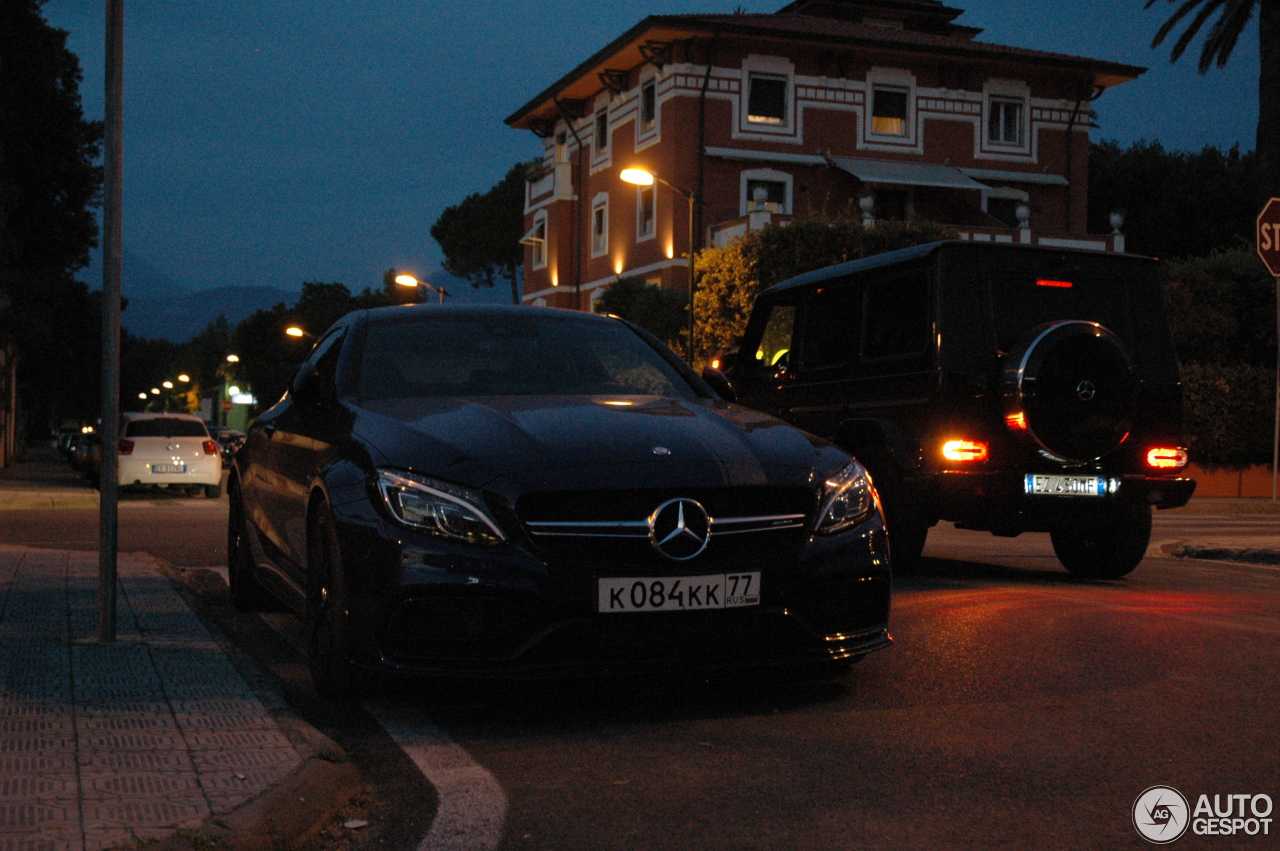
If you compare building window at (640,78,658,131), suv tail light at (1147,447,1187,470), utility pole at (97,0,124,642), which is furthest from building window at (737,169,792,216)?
utility pole at (97,0,124,642)

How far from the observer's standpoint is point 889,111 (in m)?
44.1

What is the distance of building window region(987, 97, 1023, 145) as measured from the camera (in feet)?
149

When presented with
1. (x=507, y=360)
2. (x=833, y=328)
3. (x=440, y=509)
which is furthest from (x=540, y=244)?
(x=440, y=509)

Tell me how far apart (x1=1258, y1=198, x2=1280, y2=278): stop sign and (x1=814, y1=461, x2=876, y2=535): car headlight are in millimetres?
13492

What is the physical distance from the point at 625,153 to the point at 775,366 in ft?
115

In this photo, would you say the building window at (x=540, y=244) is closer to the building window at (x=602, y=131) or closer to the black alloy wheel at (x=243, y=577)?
the building window at (x=602, y=131)

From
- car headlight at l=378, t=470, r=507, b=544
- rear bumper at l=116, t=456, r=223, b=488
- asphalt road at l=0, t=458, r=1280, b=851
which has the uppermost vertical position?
car headlight at l=378, t=470, r=507, b=544

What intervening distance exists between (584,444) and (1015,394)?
470 centimetres

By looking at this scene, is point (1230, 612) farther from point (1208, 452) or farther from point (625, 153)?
point (625, 153)

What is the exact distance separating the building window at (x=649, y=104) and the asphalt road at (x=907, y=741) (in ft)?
120

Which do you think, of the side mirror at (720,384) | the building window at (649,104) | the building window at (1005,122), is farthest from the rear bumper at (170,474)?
the building window at (1005,122)

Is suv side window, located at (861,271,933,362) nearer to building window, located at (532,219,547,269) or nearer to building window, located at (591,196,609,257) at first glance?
building window, located at (591,196,609,257)

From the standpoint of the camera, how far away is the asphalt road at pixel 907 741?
12.7 ft

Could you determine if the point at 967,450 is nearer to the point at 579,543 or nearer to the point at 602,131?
the point at 579,543
